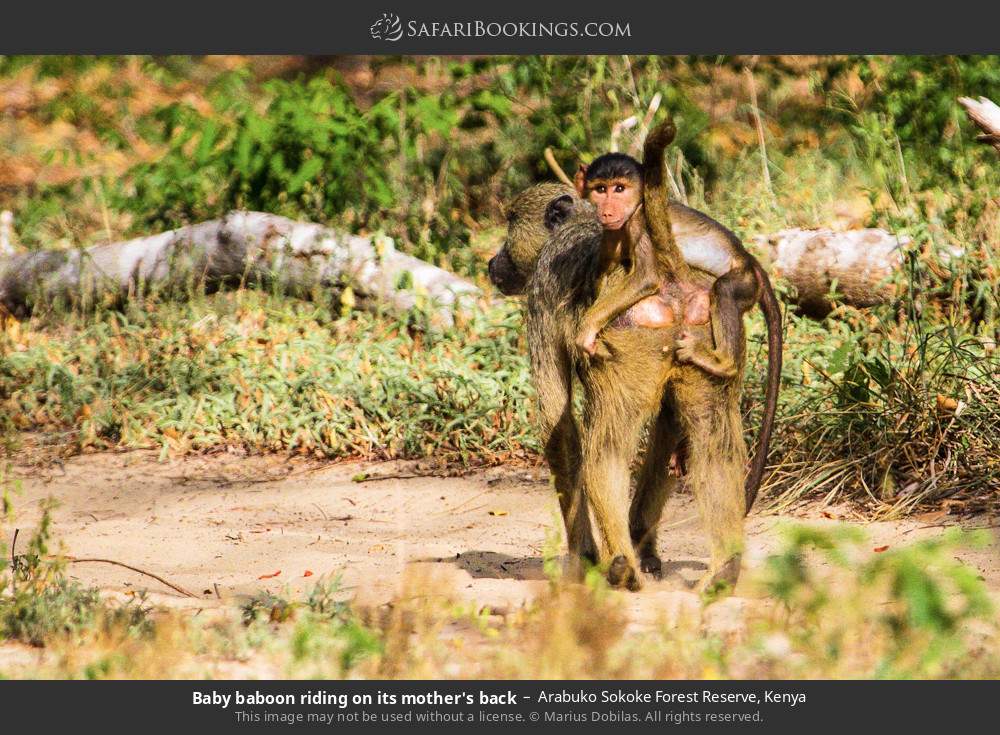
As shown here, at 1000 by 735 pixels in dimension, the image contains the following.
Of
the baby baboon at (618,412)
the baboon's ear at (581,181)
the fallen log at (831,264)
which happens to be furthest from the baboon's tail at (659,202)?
the fallen log at (831,264)

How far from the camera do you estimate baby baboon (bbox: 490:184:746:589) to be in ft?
15.5

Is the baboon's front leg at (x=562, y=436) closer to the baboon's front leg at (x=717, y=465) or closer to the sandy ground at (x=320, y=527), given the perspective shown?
the sandy ground at (x=320, y=527)

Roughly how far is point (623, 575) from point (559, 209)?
1.75 metres

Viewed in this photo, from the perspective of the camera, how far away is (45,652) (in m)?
4.36

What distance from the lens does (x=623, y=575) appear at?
4.87 meters

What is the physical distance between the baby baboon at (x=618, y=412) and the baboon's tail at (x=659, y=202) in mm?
122

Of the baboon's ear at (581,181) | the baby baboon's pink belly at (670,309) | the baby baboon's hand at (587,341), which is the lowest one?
the baby baboon's hand at (587,341)

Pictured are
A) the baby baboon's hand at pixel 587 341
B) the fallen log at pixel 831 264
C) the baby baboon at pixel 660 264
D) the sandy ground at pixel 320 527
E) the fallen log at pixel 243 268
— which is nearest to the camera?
the baby baboon at pixel 660 264

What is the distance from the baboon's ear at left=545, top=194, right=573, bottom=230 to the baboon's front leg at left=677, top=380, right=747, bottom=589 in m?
1.30

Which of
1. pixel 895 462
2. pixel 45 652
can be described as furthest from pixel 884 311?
pixel 45 652

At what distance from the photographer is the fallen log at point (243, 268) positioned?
873 centimetres

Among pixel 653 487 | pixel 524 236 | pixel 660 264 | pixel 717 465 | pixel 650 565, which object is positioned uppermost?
pixel 524 236

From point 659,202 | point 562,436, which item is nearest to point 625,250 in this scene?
point 659,202

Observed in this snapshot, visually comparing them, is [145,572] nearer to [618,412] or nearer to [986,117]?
[618,412]
